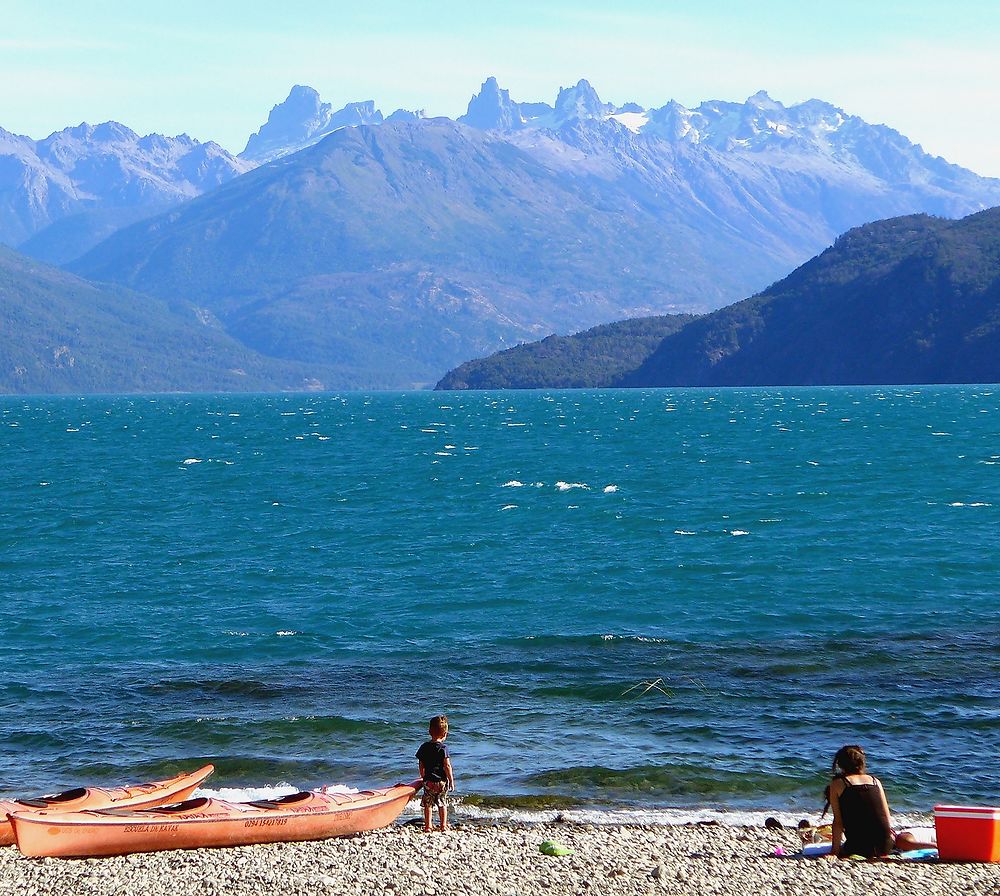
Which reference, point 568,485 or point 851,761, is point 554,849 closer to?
point 851,761

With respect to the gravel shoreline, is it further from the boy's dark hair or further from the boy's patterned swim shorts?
the boy's dark hair

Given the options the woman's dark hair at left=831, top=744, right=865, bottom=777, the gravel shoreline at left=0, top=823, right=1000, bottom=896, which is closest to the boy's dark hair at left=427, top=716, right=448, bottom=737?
the gravel shoreline at left=0, top=823, right=1000, bottom=896

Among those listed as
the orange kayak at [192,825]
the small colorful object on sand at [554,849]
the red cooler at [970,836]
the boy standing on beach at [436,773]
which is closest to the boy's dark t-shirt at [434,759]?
the boy standing on beach at [436,773]

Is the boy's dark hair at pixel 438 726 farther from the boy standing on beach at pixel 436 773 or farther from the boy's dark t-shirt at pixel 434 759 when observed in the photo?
the boy's dark t-shirt at pixel 434 759

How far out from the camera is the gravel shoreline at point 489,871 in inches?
750

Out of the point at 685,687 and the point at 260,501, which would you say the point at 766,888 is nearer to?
the point at 685,687

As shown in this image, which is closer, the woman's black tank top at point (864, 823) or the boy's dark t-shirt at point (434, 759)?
the woman's black tank top at point (864, 823)

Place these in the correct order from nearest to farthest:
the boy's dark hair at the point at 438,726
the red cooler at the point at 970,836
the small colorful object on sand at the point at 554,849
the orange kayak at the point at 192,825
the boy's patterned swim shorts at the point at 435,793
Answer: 1. the red cooler at the point at 970,836
2. the orange kayak at the point at 192,825
3. the small colorful object on sand at the point at 554,849
4. the boy's dark hair at the point at 438,726
5. the boy's patterned swim shorts at the point at 435,793

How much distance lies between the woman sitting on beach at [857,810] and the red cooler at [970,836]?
82 centimetres

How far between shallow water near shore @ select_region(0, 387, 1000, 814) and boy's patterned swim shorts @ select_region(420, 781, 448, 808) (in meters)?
3.04

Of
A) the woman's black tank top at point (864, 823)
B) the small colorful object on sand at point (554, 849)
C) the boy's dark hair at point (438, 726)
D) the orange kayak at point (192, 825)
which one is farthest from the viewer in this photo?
the boy's dark hair at point (438, 726)

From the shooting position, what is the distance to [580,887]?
1925 cm

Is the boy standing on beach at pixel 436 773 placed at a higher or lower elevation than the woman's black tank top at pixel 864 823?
higher

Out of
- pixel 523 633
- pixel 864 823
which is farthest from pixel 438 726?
pixel 523 633
